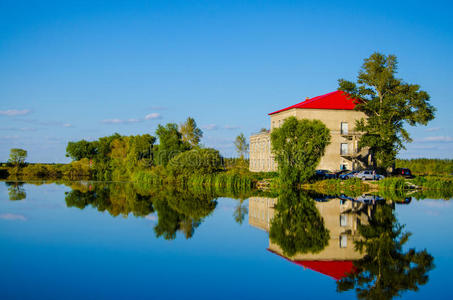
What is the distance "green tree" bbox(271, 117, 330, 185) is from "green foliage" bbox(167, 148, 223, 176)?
324 inches

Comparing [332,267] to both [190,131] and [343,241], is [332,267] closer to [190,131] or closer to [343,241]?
[343,241]

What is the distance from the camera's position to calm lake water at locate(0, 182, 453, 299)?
8422 mm

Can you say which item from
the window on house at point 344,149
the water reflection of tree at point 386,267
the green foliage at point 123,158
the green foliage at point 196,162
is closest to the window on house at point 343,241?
the water reflection of tree at point 386,267

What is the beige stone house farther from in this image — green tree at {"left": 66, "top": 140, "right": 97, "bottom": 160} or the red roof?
green tree at {"left": 66, "top": 140, "right": 97, "bottom": 160}

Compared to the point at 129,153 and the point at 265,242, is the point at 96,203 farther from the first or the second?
the point at 129,153

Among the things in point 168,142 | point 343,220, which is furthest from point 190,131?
point 343,220

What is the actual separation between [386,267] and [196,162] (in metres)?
34.4

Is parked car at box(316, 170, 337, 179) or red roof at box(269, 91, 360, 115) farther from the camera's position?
red roof at box(269, 91, 360, 115)

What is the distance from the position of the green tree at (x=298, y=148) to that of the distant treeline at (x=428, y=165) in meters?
24.0

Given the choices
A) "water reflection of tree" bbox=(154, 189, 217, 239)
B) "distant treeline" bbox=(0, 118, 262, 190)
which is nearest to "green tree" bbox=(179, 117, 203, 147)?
"distant treeline" bbox=(0, 118, 262, 190)

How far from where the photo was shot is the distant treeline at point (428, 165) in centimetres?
5391

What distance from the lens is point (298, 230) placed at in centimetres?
1474

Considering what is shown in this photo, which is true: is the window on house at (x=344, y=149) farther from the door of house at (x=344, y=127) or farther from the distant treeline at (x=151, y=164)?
the distant treeline at (x=151, y=164)

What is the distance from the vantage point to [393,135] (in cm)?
4247
